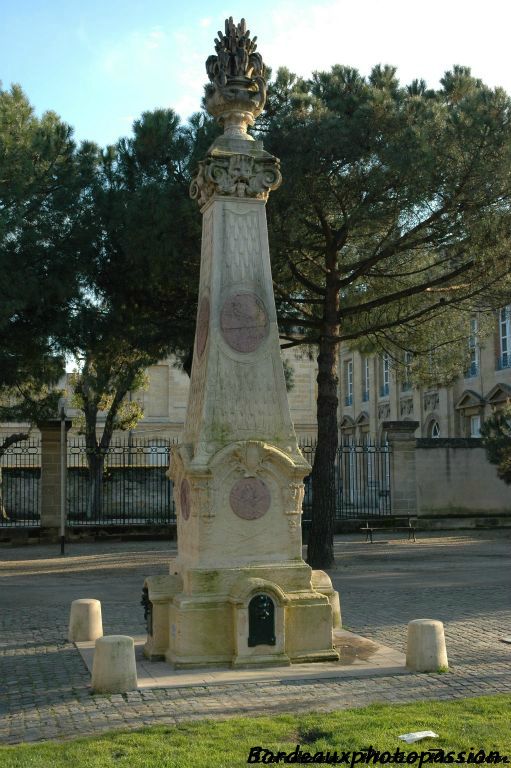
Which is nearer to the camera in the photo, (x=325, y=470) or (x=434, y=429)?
(x=325, y=470)

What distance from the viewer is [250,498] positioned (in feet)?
26.3

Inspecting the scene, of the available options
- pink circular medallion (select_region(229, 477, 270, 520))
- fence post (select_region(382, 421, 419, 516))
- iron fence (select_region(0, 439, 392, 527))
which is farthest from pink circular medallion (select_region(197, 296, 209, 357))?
iron fence (select_region(0, 439, 392, 527))

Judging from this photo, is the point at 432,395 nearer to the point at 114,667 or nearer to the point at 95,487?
the point at 95,487

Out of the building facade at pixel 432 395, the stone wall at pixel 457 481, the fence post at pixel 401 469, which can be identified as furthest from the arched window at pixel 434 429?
the fence post at pixel 401 469

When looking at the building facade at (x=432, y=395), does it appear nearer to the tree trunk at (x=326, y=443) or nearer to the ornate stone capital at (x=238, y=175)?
the tree trunk at (x=326, y=443)

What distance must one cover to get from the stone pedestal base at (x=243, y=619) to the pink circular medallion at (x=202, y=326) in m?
2.28

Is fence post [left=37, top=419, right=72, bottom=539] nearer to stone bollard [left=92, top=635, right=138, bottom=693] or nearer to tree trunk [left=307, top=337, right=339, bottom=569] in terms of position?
tree trunk [left=307, top=337, right=339, bottom=569]

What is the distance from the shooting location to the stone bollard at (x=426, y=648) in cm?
723

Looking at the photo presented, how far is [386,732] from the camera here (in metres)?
5.32

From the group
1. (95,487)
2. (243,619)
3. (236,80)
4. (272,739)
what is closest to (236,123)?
(236,80)

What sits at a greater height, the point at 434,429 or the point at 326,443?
the point at 434,429

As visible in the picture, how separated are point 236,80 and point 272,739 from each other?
636cm

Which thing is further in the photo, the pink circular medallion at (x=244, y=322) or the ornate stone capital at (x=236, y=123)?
the ornate stone capital at (x=236, y=123)

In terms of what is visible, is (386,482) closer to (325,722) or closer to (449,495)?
(449,495)
